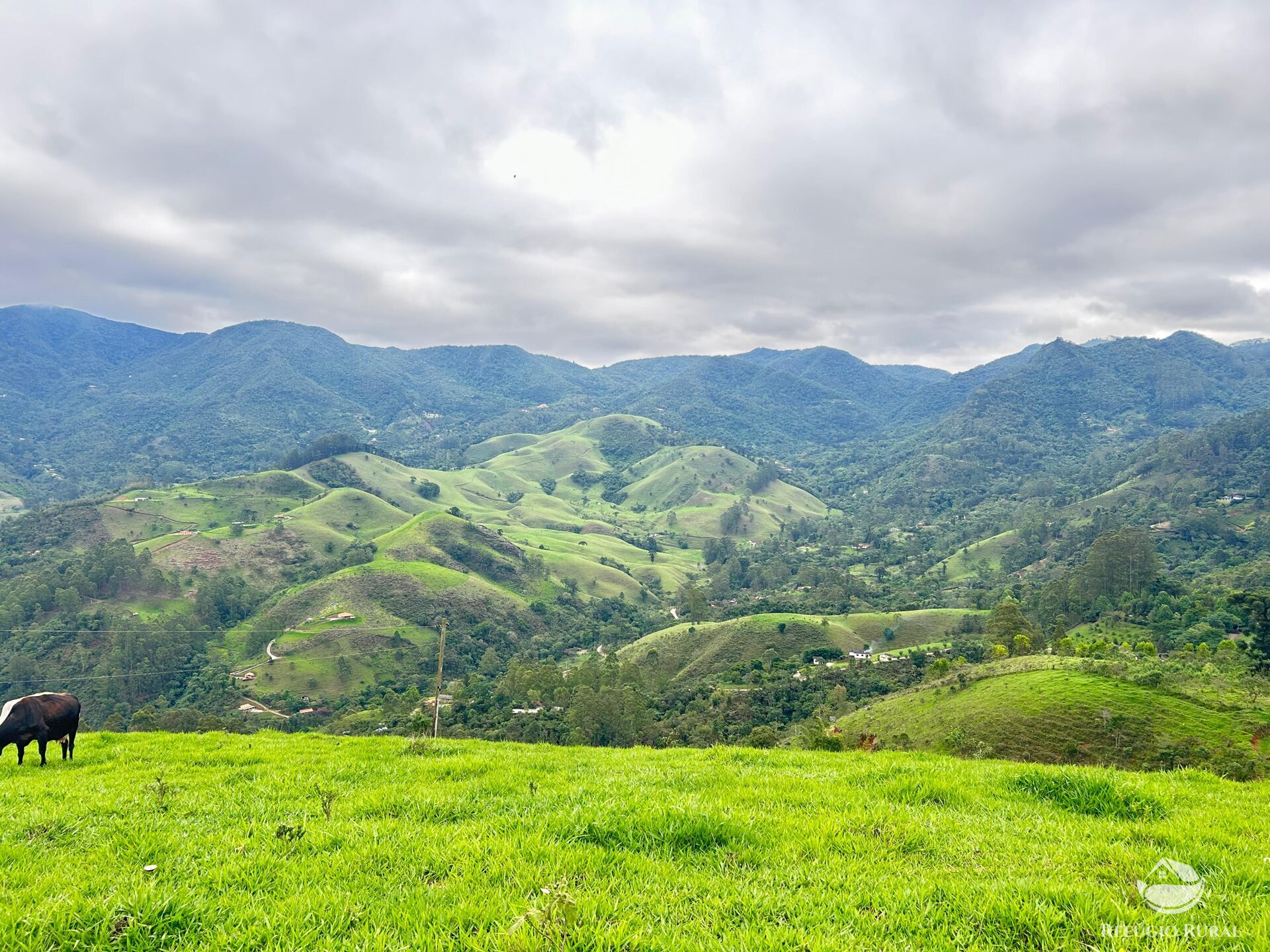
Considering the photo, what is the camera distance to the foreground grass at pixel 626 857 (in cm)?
468

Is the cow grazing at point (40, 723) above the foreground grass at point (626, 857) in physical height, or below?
below

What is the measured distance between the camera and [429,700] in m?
105

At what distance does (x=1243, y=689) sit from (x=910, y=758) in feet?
176

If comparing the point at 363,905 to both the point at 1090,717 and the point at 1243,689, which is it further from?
the point at 1243,689

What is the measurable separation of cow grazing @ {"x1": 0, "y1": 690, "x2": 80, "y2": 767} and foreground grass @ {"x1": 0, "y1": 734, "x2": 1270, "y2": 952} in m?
2.72

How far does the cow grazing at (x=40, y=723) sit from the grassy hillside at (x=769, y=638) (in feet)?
337

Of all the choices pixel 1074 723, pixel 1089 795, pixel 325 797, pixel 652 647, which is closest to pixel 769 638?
pixel 652 647

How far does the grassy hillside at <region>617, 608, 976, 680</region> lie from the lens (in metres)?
115

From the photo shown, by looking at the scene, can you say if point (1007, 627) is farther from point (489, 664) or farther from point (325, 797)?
point (489, 664)

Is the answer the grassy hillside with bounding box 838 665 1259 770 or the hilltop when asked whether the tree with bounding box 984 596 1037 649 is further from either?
the grassy hillside with bounding box 838 665 1259 770

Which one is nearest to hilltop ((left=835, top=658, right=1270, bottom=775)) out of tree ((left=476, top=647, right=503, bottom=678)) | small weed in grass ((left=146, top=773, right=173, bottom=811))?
small weed in grass ((left=146, top=773, right=173, bottom=811))

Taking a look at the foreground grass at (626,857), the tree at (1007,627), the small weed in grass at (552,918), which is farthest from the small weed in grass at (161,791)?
the tree at (1007,627)

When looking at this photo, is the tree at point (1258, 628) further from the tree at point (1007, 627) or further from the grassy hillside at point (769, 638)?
the grassy hillside at point (769, 638)

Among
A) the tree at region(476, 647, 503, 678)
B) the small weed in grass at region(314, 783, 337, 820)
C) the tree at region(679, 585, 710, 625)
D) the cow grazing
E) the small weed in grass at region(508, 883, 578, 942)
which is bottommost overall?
the tree at region(476, 647, 503, 678)
